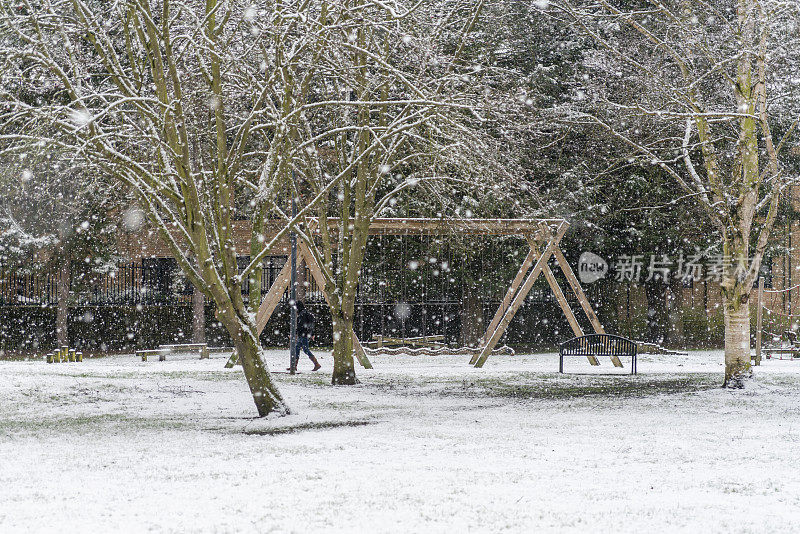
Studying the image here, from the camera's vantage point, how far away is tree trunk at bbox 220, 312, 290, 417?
1112 cm

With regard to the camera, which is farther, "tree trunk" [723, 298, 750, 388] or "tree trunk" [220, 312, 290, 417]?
"tree trunk" [723, 298, 750, 388]

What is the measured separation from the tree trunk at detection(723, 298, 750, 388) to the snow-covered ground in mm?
422

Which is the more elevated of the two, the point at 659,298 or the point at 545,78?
the point at 545,78

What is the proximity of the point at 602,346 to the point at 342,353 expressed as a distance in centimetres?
639

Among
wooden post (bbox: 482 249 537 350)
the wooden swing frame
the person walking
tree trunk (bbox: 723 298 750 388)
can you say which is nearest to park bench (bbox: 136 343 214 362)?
the wooden swing frame

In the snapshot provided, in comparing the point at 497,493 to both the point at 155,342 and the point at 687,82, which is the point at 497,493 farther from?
the point at 155,342

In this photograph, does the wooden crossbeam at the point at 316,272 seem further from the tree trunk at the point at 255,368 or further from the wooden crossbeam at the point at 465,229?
the tree trunk at the point at 255,368

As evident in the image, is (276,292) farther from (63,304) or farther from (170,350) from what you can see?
(63,304)

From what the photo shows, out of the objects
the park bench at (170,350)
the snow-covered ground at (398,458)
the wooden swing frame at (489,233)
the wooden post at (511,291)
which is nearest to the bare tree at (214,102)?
the snow-covered ground at (398,458)

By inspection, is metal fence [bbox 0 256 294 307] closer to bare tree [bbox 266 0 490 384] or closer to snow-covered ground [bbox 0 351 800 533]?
snow-covered ground [bbox 0 351 800 533]

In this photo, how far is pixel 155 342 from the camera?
93.8 ft

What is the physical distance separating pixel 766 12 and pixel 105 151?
1050 cm

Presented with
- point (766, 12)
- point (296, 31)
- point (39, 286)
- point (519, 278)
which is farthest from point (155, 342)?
point (766, 12)

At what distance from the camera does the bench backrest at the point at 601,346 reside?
18719 mm
